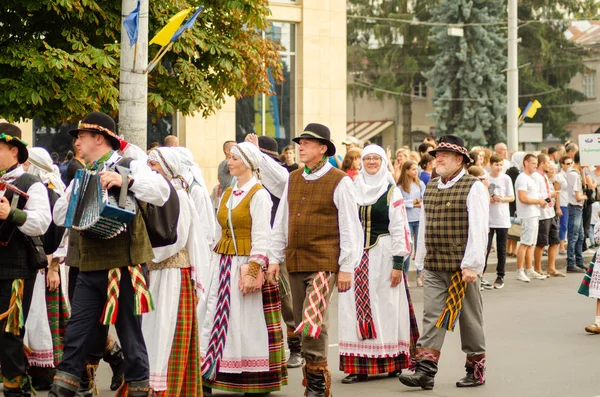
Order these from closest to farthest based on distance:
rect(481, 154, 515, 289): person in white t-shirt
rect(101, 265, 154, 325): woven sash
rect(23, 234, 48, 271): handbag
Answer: rect(101, 265, 154, 325): woven sash
rect(23, 234, 48, 271): handbag
rect(481, 154, 515, 289): person in white t-shirt

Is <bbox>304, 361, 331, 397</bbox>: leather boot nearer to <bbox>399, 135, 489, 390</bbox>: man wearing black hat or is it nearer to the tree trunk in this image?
<bbox>399, 135, 489, 390</bbox>: man wearing black hat

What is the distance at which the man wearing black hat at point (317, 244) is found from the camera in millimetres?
7852

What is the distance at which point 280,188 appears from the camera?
9.58 meters

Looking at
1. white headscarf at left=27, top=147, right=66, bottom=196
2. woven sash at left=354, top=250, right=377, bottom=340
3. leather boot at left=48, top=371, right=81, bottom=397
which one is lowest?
leather boot at left=48, top=371, right=81, bottom=397

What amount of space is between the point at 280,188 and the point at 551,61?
48872mm

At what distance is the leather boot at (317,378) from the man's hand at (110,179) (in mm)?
2247

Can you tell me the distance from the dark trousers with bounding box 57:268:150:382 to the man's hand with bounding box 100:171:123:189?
65cm

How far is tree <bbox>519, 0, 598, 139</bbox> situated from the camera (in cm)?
5512

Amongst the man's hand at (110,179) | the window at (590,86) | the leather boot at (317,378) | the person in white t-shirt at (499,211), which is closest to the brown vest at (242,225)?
the leather boot at (317,378)

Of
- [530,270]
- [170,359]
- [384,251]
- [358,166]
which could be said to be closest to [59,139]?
[530,270]

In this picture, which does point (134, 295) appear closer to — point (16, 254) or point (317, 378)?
point (16, 254)

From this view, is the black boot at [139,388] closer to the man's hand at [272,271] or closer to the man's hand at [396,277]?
the man's hand at [272,271]

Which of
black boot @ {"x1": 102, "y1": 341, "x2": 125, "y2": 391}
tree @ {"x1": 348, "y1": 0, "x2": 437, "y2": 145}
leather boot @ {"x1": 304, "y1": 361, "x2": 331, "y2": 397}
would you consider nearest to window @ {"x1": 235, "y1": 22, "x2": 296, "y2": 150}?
black boot @ {"x1": 102, "y1": 341, "x2": 125, "y2": 391}

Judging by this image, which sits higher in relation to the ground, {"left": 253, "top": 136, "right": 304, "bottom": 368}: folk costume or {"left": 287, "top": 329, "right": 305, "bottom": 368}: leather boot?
{"left": 253, "top": 136, "right": 304, "bottom": 368}: folk costume
